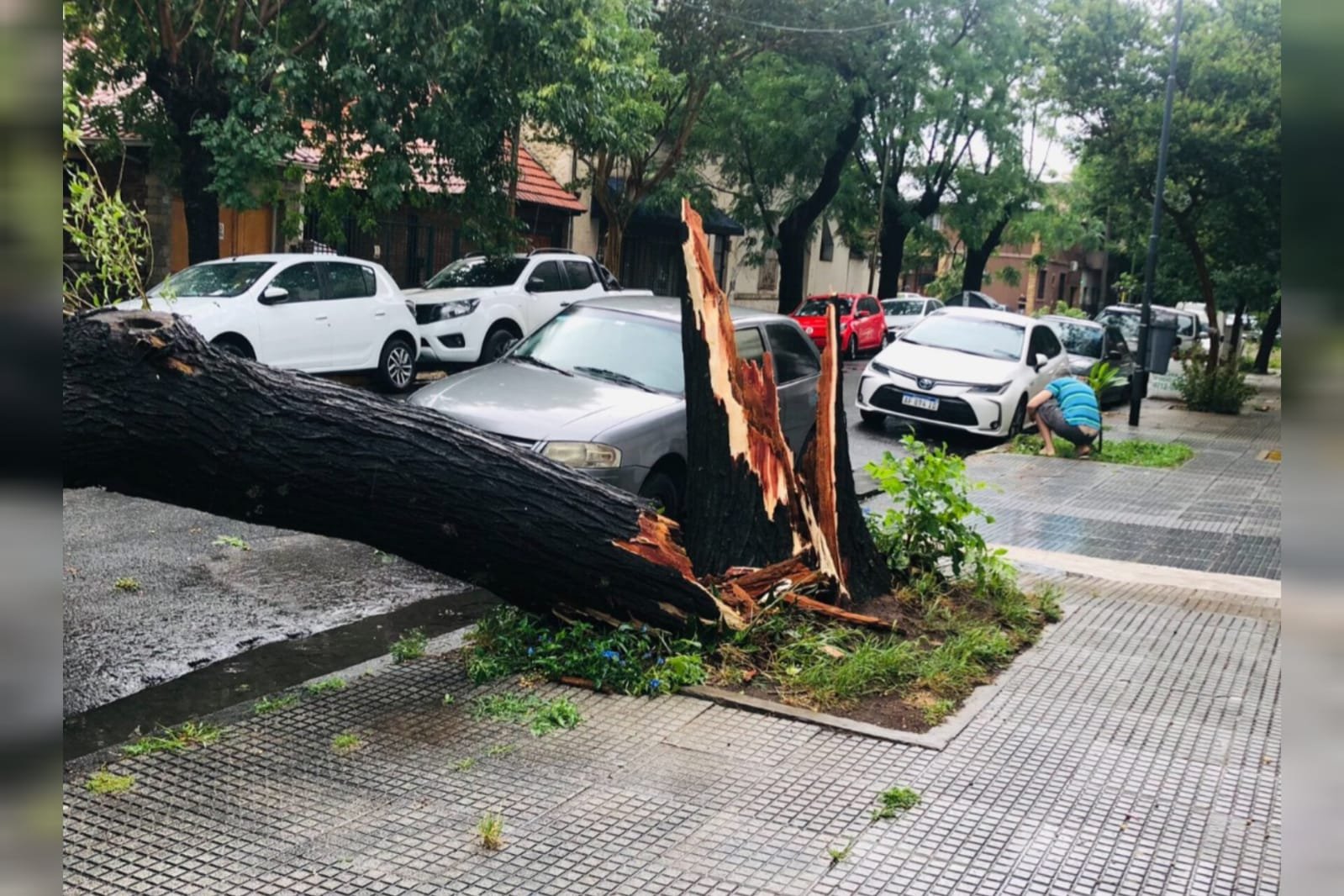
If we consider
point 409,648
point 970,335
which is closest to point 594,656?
point 409,648

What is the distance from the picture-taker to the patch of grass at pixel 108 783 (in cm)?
415

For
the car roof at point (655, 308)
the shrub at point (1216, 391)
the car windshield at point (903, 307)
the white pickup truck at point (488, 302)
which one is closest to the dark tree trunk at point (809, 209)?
the car windshield at point (903, 307)

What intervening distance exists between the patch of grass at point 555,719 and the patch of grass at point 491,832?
88 centimetres

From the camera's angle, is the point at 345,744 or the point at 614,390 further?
the point at 614,390

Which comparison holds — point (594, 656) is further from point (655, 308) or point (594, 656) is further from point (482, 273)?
point (482, 273)

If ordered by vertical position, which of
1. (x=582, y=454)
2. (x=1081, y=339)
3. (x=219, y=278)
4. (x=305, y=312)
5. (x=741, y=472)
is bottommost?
(x=582, y=454)

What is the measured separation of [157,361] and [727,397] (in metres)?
2.79

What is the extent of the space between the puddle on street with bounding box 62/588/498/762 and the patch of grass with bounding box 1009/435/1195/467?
369 inches

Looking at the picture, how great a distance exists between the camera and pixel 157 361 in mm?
4477

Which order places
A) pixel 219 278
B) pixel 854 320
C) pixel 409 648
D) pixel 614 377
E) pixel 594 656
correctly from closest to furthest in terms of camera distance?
pixel 594 656 < pixel 409 648 < pixel 614 377 < pixel 219 278 < pixel 854 320

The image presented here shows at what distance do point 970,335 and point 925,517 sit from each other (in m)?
9.99

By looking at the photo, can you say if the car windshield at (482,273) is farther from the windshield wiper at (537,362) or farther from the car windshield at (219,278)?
the windshield wiper at (537,362)

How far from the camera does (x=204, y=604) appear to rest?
662cm
